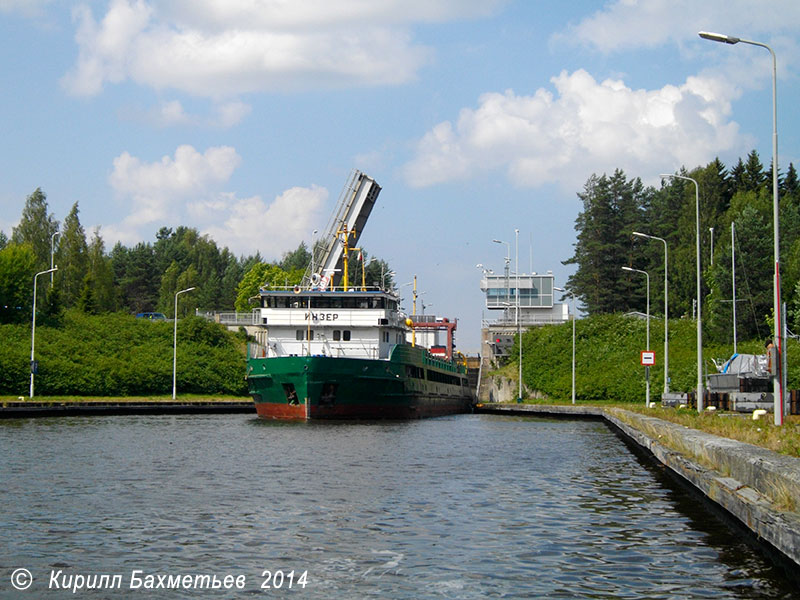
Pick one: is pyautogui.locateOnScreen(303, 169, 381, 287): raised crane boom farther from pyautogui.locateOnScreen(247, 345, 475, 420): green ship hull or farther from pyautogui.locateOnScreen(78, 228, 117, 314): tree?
pyautogui.locateOnScreen(78, 228, 117, 314): tree

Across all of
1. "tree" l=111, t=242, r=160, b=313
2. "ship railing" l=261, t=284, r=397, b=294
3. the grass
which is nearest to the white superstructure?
"ship railing" l=261, t=284, r=397, b=294

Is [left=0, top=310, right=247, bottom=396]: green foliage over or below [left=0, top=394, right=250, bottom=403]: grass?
over

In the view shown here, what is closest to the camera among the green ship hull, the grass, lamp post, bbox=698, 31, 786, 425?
lamp post, bbox=698, 31, 786, 425

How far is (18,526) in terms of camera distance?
14.6m

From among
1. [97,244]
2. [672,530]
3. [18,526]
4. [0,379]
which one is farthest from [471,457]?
[97,244]

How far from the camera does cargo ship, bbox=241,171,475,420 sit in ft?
151

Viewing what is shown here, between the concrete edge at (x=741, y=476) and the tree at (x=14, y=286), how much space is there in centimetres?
5848

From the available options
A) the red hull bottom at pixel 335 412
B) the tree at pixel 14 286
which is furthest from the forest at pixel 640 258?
the red hull bottom at pixel 335 412

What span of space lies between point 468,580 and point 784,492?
4273mm

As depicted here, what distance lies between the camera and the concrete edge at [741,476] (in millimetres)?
11430

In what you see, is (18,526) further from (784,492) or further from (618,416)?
(618,416)

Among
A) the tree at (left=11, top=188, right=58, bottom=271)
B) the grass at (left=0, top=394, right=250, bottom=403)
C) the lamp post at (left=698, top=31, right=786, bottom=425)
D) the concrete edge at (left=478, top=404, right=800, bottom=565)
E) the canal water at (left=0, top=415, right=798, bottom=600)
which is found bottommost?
the grass at (left=0, top=394, right=250, bottom=403)

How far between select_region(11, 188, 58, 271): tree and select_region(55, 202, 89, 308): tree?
5.44 feet

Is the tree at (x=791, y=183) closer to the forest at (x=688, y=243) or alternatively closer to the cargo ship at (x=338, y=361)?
the forest at (x=688, y=243)
